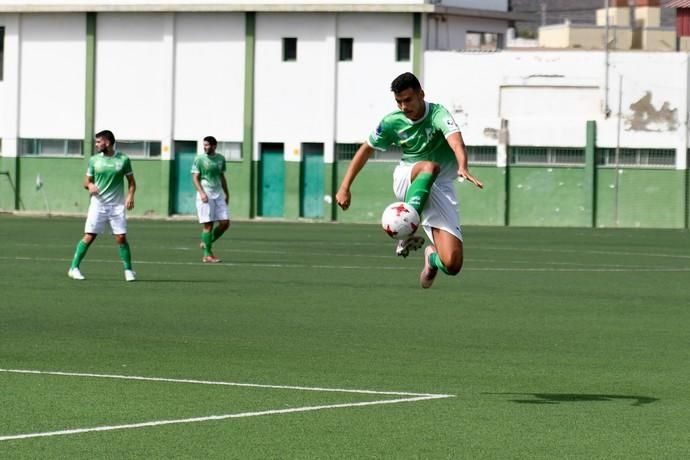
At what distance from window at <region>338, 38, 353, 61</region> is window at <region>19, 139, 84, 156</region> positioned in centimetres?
1095

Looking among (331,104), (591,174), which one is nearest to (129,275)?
(591,174)

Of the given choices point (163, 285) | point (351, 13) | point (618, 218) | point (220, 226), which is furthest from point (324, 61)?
point (163, 285)

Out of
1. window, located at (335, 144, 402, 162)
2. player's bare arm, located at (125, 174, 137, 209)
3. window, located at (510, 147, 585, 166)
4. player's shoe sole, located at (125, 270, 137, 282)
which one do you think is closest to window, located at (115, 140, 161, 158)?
window, located at (335, 144, 402, 162)

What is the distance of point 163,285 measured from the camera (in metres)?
25.1

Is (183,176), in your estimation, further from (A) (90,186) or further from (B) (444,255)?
(B) (444,255)

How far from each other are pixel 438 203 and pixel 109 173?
11.4 meters

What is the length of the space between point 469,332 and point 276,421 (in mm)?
7163

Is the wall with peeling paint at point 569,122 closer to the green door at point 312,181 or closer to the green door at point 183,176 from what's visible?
the green door at point 312,181

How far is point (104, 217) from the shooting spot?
25.7 m

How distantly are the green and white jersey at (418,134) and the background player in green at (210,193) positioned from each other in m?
16.0

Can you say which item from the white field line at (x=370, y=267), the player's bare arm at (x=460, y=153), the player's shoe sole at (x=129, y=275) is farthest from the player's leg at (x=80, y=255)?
the player's bare arm at (x=460, y=153)

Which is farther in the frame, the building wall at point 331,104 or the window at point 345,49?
the window at point 345,49

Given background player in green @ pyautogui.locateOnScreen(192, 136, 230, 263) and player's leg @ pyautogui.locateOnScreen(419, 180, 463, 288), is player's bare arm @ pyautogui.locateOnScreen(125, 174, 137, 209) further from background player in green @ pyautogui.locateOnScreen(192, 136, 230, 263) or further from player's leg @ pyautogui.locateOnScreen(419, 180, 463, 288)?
player's leg @ pyautogui.locateOnScreen(419, 180, 463, 288)

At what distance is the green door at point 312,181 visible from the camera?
6231 cm
